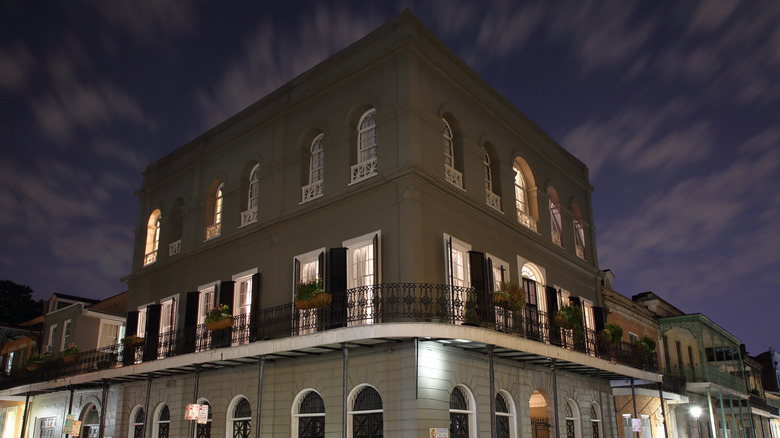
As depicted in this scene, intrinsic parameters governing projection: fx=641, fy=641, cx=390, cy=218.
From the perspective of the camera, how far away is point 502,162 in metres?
18.5

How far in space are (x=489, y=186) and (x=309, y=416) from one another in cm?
790

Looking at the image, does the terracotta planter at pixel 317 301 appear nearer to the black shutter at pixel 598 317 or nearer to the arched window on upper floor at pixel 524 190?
the arched window on upper floor at pixel 524 190

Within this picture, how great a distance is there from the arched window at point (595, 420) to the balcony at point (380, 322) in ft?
5.71

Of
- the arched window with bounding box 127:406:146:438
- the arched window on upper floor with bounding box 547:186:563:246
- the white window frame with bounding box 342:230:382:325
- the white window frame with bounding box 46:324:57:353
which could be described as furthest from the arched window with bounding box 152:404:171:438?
the arched window on upper floor with bounding box 547:186:563:246

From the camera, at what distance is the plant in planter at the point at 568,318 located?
16672 mm

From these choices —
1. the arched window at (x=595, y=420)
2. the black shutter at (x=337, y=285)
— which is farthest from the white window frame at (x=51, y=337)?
the arched window at (x=595, y=420)

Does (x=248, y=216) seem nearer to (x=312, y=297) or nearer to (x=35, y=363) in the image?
(x=312, y=297)

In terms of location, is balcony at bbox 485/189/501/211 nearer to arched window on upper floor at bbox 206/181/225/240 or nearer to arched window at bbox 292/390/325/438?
arched window at bbox 292/390/325/438

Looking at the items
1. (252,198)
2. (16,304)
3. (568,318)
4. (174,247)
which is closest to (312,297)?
(252,198)

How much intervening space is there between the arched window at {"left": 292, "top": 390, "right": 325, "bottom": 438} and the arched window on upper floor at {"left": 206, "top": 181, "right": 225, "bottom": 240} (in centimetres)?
675

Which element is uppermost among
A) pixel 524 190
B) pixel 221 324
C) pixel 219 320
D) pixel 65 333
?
pixel 524 190

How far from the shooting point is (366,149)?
1627 cm

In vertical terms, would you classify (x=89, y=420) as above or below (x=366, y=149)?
below

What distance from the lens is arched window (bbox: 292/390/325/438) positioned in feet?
48.2
